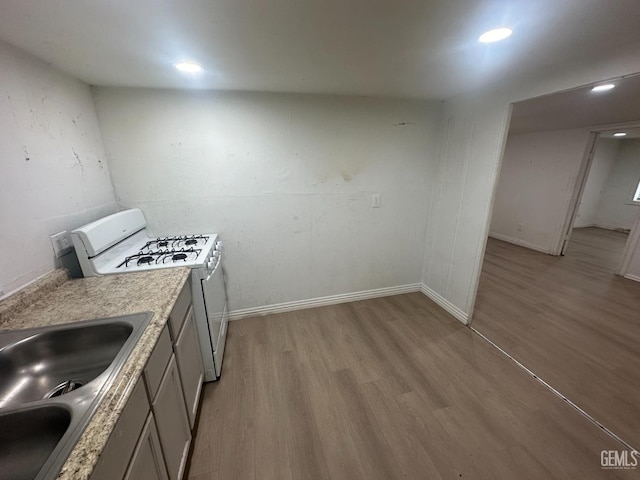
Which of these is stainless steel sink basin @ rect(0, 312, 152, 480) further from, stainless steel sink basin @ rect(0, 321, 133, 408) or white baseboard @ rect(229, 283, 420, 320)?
white baseboard @ rect(229, 283, 420, 320)

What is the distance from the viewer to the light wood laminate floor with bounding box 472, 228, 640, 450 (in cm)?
178

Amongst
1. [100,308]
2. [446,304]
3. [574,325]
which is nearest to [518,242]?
[574,325]

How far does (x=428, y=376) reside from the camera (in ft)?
6.41

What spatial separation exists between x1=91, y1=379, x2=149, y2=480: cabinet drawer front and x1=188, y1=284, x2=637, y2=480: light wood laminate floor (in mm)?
771

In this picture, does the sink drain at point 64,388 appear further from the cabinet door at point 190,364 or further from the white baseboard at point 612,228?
the white baseboard at point 612,228

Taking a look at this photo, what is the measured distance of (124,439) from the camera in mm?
776

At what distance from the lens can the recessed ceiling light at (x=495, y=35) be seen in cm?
121

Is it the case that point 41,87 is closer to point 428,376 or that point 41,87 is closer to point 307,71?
point 307,71

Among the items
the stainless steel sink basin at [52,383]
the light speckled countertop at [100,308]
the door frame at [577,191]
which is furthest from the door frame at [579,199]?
the stainless steel sink basin at [52,383]

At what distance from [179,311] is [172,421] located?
519 millimetres

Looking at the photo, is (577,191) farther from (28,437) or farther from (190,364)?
(28,437)

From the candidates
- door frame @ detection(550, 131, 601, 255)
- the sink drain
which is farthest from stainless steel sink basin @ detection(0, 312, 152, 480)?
door frame @ detection(550, 131, 601, 255)

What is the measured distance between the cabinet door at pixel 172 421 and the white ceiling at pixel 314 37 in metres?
1.59

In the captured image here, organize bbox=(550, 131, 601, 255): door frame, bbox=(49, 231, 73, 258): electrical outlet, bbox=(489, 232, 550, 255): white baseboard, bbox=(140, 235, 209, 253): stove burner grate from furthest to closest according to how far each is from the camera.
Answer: bbox=(489, 232, 550, 255): white baseboard → bbox=(550, 131, 601, 255): door frame → bbox=(140, 235, 209, 253): stove burner grate → bbox=(49, 231, 73, 258): electrical outlet
